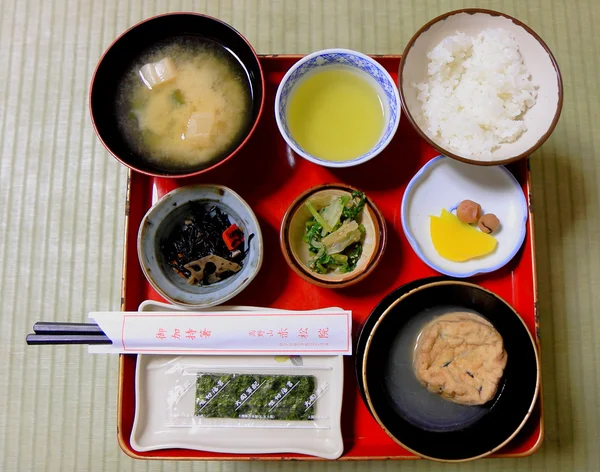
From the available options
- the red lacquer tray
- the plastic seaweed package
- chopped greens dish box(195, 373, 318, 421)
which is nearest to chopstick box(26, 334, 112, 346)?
the red lacquer tray

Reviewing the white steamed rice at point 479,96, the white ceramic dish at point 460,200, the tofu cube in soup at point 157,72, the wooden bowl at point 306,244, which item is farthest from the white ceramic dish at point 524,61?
the tofu cube in soup at point 157,72

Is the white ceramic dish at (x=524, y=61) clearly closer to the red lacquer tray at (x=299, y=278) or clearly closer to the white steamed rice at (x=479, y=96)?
the white steamed rice at (x=479, y=96)

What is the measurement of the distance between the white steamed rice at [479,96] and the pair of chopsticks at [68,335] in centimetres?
133

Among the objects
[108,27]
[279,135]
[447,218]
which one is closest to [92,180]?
[108,27]

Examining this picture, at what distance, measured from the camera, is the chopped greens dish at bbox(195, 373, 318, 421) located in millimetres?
1754

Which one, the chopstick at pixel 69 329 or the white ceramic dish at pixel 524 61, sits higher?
the white ceramic dish at pixel 524 61

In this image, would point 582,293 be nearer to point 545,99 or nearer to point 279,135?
point 545,99

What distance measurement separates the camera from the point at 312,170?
1.93 m

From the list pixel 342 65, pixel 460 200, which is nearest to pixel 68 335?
pixel 342 65

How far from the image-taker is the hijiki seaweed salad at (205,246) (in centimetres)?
180

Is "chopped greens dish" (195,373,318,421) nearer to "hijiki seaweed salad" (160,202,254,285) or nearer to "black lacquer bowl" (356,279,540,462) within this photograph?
"black lacquer bowl" (356,279,540,462)

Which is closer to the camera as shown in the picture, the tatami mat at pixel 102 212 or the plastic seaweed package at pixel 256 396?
the plastic seaweed package at pixel 256 396

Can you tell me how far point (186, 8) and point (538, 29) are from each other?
5.29ft

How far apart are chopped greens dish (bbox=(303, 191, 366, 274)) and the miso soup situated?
422mm
